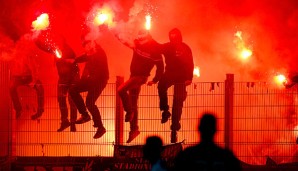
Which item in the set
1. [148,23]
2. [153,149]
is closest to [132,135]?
[148,23]

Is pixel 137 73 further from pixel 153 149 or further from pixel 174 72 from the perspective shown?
pixel 153 149

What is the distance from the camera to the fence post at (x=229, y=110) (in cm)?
1198

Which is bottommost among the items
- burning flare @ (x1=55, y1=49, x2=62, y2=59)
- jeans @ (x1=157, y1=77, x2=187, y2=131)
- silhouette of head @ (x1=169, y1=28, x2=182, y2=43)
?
jeans @ (x1=157, y1=77, x2=187, y2=131)

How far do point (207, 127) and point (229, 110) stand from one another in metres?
6.09

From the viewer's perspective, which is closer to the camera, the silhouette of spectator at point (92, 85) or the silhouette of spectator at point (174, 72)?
the silhouette of spectator at point (174, 72)

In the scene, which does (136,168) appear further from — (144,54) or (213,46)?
(213,46)

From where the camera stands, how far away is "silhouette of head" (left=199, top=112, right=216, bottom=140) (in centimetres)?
610

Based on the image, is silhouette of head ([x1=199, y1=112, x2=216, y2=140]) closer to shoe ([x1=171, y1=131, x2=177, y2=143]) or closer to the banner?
the banner

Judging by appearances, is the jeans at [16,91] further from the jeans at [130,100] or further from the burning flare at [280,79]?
the burning flare at [280,79]

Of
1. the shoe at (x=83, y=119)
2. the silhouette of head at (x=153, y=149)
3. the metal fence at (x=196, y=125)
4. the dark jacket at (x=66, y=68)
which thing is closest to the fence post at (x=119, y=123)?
the metal fence at (x=196, y=125)

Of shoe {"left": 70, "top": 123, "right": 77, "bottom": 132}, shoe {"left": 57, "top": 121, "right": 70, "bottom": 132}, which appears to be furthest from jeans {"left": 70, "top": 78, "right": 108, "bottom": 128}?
shoe {"left": 57, "top": 121, "right": 70, "bottom": 132}

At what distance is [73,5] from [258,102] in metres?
7.41

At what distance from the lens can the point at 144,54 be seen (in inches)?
552

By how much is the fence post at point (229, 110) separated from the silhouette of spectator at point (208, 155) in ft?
19.4
